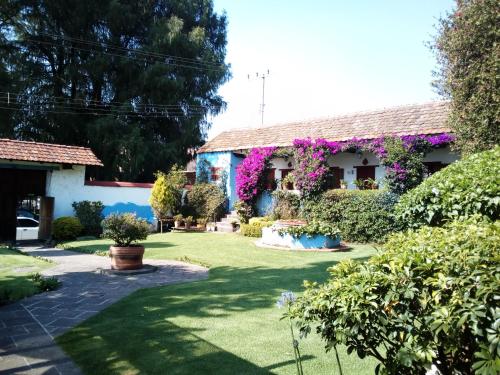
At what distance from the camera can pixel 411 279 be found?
8.08 ft

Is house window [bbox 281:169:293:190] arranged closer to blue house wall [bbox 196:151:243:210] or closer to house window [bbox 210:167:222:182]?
blue house wall [bbox 196:151:243:210]

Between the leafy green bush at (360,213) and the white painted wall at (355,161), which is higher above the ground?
the white painted wall at (355,161)

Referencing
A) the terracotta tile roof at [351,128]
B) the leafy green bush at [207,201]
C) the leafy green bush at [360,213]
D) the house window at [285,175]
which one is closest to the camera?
the leafy green bush at [360,213]

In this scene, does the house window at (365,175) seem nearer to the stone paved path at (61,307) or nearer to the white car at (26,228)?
the stone paved path at (61,307)

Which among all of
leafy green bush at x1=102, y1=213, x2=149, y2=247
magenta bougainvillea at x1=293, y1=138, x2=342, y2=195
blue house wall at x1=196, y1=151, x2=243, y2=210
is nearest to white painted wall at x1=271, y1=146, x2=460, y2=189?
magenta bougainvillea at x1=293, y1=138, x2=342, y2=195

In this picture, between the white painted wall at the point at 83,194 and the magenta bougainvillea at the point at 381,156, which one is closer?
the magenta bougainvillea at the point at 381,156

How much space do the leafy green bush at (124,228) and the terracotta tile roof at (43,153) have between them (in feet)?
28.1

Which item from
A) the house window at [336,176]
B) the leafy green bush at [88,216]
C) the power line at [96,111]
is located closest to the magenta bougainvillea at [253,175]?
the house window at [336,176]

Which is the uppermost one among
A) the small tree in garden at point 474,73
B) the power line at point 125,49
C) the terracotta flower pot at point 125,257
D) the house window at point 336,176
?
the power line at point 125,49

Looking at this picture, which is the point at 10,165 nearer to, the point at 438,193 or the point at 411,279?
the point at 438,193

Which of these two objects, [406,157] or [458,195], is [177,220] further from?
[458,195]

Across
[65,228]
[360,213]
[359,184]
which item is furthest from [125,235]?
[359,184]

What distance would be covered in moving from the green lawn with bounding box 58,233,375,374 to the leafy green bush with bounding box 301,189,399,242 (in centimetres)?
511

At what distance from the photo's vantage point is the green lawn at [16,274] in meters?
7.43
